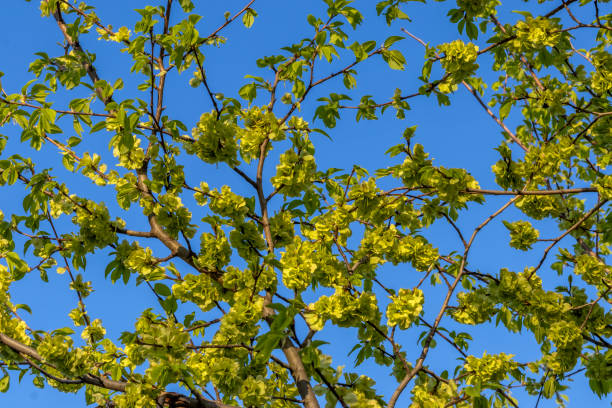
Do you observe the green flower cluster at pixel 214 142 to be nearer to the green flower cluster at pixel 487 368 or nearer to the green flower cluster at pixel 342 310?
the green flower cluster at pixel 342 310

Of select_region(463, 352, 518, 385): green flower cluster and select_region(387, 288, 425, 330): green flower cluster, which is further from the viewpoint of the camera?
select_region(463, 352, 518, 385): green flower cluster

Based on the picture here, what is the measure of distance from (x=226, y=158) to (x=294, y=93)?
2.57ft

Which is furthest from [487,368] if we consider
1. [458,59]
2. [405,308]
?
[458,59]

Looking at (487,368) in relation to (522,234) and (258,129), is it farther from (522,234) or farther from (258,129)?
(258,129)

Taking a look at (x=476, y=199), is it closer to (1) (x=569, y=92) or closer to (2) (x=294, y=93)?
(2) (x=294, y=93)

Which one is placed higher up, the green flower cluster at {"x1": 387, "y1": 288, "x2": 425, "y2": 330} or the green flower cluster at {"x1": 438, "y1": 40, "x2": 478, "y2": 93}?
the green flower cluster at {"x1": 438, "y1": 40, "x2": 478, "y2": 93}

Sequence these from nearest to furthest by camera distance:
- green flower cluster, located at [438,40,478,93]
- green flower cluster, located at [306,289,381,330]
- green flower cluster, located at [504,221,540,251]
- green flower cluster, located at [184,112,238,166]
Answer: green flower cluster, located at [306,289,381,330] < green flower cluster, located at [184,112,238,166] < green flower cluster, located at [438,40,478,93] < green flower cluster, located at [504,221,540,251]

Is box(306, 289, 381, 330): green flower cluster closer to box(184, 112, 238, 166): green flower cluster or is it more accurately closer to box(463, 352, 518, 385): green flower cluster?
box(463, 352, 518, 385): green flower cluster

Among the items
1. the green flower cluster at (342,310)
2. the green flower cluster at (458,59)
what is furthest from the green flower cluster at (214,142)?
the green flower cluster at (458,59)

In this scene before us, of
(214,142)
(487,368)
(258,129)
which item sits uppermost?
(258,129)

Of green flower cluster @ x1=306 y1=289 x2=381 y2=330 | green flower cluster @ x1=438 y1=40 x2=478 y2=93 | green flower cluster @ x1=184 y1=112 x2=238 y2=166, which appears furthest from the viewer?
green flower cluster @ x1=438 y1=40 x2=478 y2=93

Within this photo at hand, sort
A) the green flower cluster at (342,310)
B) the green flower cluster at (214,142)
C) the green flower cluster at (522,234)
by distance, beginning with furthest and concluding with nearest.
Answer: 1. the green flower cluster at (522,234)
2. the green flower cluster at (214,142)
3. the green flower cluster at (342,310)

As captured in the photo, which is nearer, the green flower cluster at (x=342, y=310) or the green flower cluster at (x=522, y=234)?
the green flower cluster at (x=342, y=310)

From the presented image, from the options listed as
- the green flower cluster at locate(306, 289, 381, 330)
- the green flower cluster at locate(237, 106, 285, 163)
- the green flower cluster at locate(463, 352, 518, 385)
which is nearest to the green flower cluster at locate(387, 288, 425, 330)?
the green flower cluster at locate(306, 289, 381, 330)
